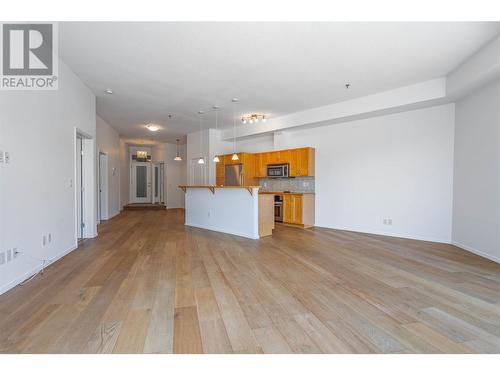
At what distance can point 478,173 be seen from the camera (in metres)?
4.23

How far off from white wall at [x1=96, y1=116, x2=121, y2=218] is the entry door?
2.89 m

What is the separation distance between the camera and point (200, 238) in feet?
17.9

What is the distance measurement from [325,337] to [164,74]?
429 cm

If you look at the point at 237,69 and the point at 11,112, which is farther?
the point at 237,69

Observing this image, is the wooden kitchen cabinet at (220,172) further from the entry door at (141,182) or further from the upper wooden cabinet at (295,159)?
the entry door at (141,182)

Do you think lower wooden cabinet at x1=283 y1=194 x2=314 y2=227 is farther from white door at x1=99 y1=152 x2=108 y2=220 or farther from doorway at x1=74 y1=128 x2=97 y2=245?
white door at x1=99 y1=152 x2=108 y2=220

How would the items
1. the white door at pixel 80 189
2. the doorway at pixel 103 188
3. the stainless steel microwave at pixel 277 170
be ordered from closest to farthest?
1. the white door at pixel 80 189
2. the stainless steel microwave at pixel 277 170
3. the doorway at pixel 103 188

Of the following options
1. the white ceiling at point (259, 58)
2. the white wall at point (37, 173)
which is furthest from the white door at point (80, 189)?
the white ceiling at point (259, 58)

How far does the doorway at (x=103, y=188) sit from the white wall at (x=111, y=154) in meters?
0.26

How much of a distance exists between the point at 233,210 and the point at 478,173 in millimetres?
4427

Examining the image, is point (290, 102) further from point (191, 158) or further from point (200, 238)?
point (191, 158)

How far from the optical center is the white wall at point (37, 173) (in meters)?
2.81

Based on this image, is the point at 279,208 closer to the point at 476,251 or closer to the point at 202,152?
the point at 202,152
